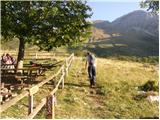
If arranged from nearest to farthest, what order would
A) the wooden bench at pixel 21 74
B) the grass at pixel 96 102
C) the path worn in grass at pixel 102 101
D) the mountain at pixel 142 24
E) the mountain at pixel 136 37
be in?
the grass at pixel 96 102 → the path worn in grass at pixel 102 101 → the wooden bench at pixel 21 74 → the mountain at pixel 136 37 → the mountain at pixel 142 24

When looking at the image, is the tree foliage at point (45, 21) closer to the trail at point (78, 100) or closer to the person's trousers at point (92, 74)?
the trail at point (78, 100)

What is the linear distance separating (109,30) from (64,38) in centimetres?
14441

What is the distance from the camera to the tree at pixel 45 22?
26.2m

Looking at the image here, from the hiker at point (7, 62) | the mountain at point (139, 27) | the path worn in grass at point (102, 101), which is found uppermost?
the mountain at point (139, 27)

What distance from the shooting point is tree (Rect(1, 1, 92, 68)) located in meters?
26.2

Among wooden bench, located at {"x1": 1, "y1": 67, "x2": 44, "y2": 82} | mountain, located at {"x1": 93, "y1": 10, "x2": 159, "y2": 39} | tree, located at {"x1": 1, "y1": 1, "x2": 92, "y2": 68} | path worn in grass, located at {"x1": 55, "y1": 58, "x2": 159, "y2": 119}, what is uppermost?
mountain, located at {"x1": 93, "y1": 10, "x2": 159, "y2": 39}

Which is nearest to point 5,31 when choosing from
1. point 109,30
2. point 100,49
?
point 100,49

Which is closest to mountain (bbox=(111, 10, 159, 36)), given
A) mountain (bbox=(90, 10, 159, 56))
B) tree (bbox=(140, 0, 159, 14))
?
mountain (bbox=(90, 10, 159, 56))

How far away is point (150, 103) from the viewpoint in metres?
20.5

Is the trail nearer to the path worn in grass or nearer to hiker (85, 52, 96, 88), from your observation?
the path worn in grass

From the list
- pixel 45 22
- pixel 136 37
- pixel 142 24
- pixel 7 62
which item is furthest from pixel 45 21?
pixel 142 24

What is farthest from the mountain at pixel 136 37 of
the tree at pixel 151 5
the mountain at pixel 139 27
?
the tree at pixel 151 5

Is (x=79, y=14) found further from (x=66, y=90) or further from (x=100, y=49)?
Answer: (x=100, y=49)

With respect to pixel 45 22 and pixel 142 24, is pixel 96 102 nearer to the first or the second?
pixel 45 22
